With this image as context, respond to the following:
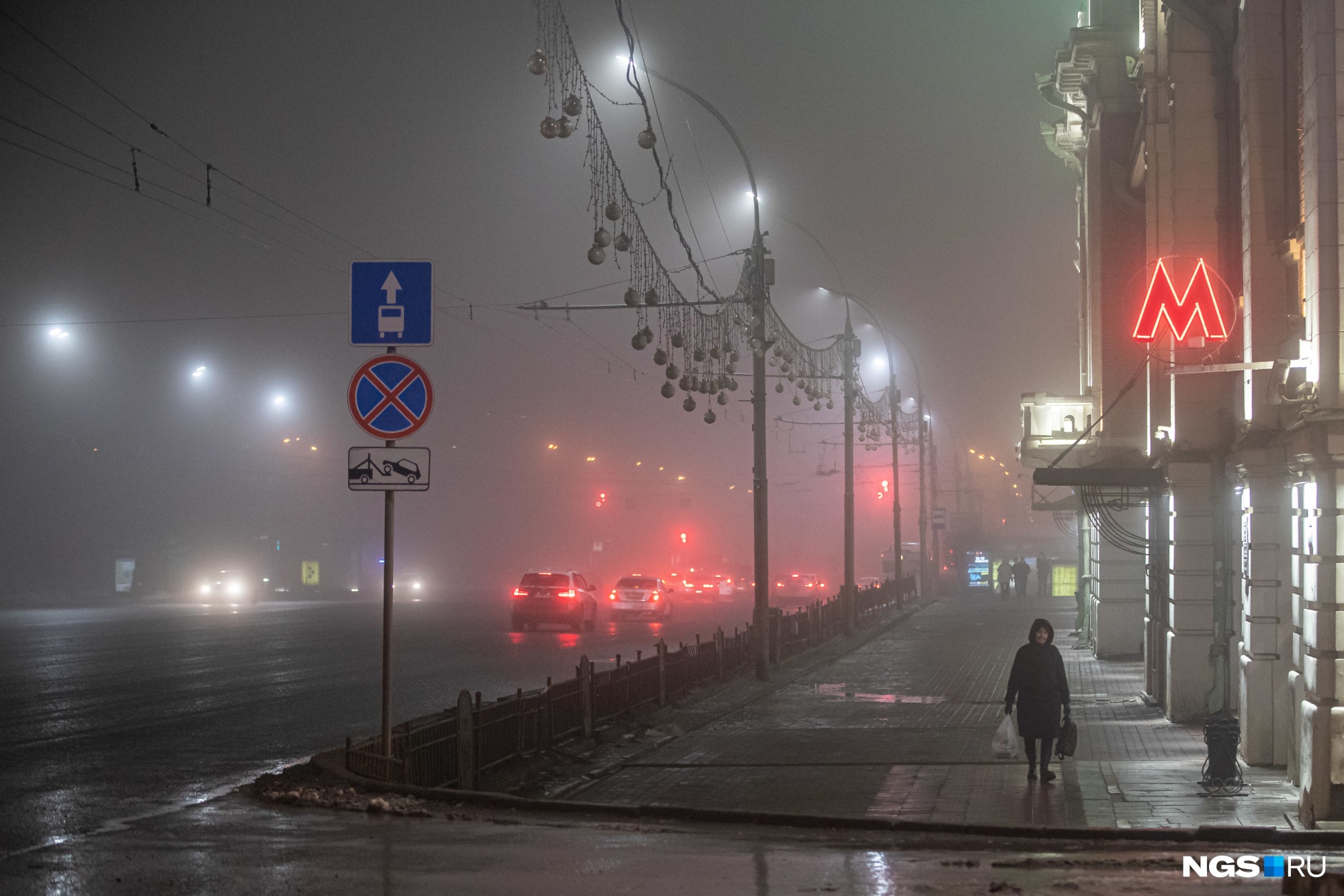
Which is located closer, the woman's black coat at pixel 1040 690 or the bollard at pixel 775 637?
the woman's black coat at pixel 1040 690

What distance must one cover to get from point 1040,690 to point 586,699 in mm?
5541

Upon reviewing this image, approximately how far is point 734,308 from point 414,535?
69245 millimetres

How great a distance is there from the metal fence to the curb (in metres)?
0.38

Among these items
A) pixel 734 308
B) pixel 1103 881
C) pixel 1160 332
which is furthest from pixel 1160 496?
pixel 1103 881

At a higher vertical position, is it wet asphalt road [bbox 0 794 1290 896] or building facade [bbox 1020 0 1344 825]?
building facade [bbox 1020 0 1344 825]

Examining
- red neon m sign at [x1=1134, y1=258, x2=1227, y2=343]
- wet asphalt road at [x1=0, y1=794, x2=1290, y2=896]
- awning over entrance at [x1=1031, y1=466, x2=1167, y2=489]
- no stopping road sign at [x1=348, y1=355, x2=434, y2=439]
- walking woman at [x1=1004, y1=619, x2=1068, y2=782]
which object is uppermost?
red neon m sign at [x1=1134, y1=258, x2=1227, y2=343]

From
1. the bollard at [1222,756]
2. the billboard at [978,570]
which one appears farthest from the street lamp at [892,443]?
the bollard at [1222,756]

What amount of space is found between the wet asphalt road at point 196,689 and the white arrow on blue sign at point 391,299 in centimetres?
423

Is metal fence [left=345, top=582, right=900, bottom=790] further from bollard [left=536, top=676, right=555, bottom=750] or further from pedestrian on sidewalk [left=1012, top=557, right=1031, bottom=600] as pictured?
pedestrian on sidewalk [left=1012, top=557, right=1031, bottom=600]

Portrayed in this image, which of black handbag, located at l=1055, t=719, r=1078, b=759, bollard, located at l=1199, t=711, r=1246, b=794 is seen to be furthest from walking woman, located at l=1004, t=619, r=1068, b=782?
bollard, located at l=1199, t=711, r=1246, b=794

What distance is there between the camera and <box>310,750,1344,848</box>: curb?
10.5 metres

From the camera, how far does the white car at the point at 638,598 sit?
4778 centimetres

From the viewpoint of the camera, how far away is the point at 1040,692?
44.9 feet

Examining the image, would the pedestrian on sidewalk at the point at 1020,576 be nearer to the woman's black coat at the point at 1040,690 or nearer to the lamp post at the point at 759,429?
the lamp post at the point at 759,429
